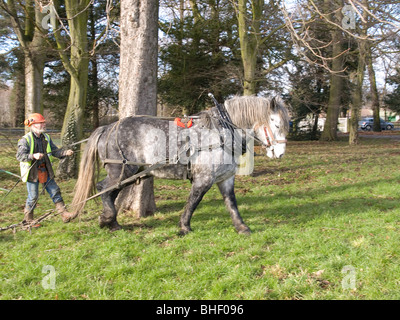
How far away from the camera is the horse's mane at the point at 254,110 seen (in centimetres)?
485

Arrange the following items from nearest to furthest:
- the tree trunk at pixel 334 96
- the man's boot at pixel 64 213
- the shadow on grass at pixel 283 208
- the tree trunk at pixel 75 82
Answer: the man's boot at pixel 64 213
the shadow on grass at pixel 283 208
the tree trunk at pixel 75 82
the tree trunk at pixel 334 96

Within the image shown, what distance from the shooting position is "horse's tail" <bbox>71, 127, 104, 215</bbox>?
5.18 metres

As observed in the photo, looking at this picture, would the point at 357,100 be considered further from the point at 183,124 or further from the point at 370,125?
the point at 370,125

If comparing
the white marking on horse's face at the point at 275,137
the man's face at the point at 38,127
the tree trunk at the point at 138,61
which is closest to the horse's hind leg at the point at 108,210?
the tree trunk at the point at 138,61

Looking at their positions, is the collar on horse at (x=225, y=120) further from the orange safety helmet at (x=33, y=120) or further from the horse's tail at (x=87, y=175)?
the orange safety helmet at (x=33, y=120)

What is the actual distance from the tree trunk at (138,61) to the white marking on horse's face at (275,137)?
219 centimetres

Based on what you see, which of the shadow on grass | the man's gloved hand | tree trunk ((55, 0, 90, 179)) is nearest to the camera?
the man's gloved hand

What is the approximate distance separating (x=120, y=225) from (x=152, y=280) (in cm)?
203

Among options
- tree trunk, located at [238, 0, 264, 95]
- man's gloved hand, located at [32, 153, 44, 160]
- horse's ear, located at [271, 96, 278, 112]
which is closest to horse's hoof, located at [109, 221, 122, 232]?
man's gloved hand, located at [32, 153, 44, 160]

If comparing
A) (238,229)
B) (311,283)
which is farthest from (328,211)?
(311,283)

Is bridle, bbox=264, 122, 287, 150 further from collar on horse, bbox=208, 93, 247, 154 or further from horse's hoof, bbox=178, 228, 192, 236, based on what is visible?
horse's hoof, bbox=178, 228, 192, 236

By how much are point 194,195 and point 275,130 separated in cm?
151

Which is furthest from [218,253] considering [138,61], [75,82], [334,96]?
[334,96]
